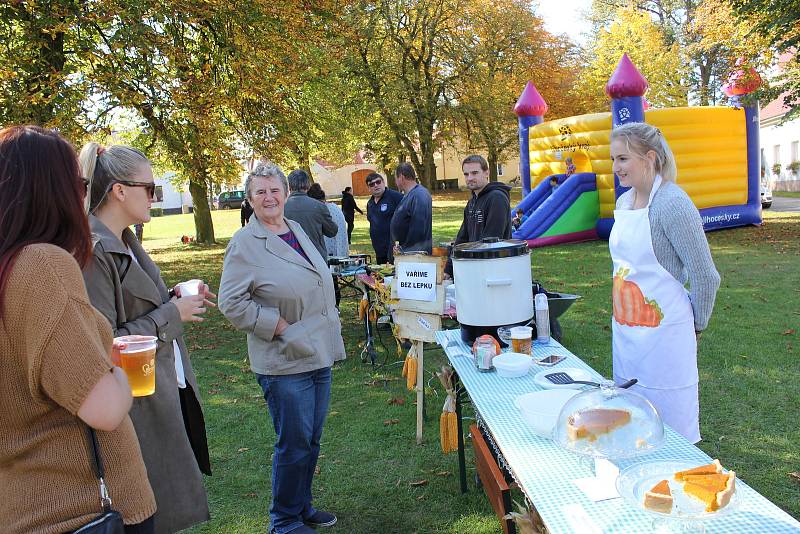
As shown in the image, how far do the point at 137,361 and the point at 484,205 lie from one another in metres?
4.01

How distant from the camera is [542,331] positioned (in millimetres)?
3312

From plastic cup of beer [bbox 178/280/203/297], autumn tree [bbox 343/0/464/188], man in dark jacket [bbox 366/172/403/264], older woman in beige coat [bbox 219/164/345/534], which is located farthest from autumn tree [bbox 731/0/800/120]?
autumn tree [bbox 343/0/464/188]

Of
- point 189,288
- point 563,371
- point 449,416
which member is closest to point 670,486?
point 563,371

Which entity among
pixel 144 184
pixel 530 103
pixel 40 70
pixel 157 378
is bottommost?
pixel 157 378

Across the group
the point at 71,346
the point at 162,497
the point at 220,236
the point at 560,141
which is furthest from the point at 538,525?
the point at 220,236

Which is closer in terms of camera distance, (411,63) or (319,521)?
(319,521)

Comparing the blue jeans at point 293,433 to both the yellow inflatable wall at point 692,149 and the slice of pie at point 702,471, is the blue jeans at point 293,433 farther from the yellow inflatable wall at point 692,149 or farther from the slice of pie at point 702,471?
the yellow inflatable wall at point 692,149

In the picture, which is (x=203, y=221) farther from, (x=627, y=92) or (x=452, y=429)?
(x=452, y=429)

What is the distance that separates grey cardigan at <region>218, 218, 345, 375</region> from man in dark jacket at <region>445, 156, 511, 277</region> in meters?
2.38

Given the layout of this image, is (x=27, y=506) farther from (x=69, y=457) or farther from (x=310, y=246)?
(x=310, y=246)

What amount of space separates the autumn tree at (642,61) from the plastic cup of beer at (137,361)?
29.4 m

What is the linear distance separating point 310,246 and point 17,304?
1869 millimetres

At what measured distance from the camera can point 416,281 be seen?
409cm

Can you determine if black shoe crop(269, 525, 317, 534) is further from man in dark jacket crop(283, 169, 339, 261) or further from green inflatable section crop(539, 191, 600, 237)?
green inflatable section crop(539, 191, 600, 237)
